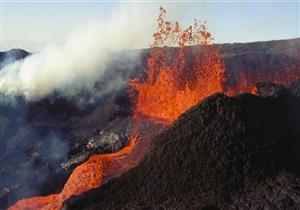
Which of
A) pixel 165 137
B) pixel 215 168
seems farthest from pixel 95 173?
pixel 215 168

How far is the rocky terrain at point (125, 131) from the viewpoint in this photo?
1738 centimetres

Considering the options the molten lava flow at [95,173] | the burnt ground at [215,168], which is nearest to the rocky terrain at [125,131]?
the burnt ground at [215,168]

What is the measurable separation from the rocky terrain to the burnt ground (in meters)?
0.04

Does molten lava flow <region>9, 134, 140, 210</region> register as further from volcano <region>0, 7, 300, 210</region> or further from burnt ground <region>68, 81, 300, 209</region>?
burnt ground <region>68, 81, 300, 209</region>

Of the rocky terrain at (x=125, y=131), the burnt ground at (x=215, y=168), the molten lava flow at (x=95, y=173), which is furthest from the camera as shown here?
the molten lava flow at (x=95, y=173)

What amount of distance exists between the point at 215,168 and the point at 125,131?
1001 centimetres

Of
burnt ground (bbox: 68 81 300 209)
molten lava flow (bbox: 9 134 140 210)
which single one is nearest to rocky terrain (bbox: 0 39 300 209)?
burnt ground (bbox: 68 81 300 209)

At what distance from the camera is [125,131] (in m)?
26.7

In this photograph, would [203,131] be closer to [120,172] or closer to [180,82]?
[120,172]

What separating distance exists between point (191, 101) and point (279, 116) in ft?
24.8

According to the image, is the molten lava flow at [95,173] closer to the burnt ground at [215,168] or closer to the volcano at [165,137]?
the volcano at [165,137]

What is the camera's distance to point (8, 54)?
131 feet

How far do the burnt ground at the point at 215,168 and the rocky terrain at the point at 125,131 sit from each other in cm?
4

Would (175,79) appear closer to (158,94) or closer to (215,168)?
(158,94)
